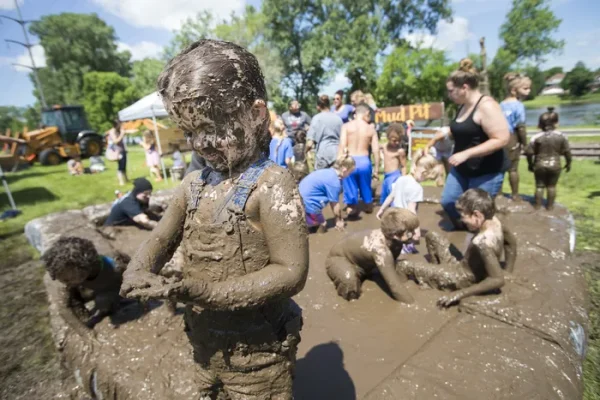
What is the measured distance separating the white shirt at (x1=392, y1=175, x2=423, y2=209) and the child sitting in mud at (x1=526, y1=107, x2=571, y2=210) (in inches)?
84.6

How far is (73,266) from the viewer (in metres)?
2.75

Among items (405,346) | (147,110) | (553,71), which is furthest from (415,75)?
(553,71)

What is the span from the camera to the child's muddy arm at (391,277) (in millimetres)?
3091

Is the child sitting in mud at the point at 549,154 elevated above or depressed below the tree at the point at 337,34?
below

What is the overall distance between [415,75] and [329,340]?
2482cm

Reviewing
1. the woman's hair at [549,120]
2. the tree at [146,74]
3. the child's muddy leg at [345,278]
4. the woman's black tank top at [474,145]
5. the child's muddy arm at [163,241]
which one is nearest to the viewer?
the child's muddy arm at [163,241]

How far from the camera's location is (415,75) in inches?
931

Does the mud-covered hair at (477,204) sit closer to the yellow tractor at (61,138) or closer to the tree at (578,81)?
the yellow tractor at (61,138)

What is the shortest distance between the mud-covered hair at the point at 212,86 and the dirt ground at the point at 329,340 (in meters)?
1.90

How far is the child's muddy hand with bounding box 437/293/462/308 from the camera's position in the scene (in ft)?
9.41

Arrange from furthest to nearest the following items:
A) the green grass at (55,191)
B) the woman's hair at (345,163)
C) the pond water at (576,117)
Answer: the pond water at (576,117), the green grass at (55,191), the woman's hair at (345,163)

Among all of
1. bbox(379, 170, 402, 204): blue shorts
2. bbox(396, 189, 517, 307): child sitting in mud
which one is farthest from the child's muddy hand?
bbox(379, 170, 402, 204): blue shorts

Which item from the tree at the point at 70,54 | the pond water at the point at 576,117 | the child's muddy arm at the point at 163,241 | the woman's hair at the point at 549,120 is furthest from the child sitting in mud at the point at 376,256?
the tree at the point at 70,54

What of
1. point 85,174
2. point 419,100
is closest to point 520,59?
point 419,100
